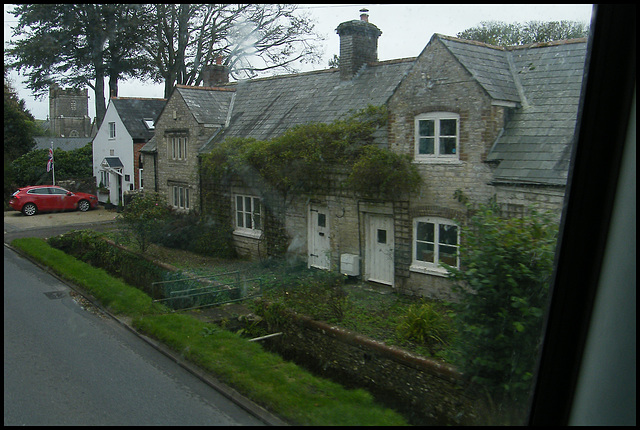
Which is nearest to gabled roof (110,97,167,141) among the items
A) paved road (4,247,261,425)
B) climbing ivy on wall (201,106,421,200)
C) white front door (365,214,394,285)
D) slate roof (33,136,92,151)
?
climbing ivy on wall (201,106,421,200)

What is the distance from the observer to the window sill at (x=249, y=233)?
13031 millimetres

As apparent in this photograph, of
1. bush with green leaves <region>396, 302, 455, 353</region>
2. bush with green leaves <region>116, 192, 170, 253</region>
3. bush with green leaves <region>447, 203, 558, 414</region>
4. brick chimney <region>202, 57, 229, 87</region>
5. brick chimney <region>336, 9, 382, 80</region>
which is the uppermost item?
brick chimney <region>336, 9, 382, 80</region>

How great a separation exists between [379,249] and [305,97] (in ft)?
14.8

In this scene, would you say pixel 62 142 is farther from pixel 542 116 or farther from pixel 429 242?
pixel 542 116

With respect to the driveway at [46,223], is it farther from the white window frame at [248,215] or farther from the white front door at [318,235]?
the white front door at [318,235]

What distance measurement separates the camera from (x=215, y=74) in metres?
15.4

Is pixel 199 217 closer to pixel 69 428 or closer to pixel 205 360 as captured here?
pixel 205 360

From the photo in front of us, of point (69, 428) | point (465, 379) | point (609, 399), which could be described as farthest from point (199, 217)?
point (609, 399)

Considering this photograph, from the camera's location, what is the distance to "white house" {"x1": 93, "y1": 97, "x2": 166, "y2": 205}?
23.9 feet

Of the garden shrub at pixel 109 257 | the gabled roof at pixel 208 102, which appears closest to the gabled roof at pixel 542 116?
the garden shrub at pixel 109 257

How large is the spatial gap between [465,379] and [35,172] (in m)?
4.75

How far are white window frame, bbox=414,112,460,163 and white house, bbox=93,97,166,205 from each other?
526 centimetres

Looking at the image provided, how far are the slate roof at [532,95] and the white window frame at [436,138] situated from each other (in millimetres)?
701

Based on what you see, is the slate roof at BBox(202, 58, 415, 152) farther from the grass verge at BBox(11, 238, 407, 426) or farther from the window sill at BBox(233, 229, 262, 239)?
the grass verge at BBox(11, 238, 407, 426)
